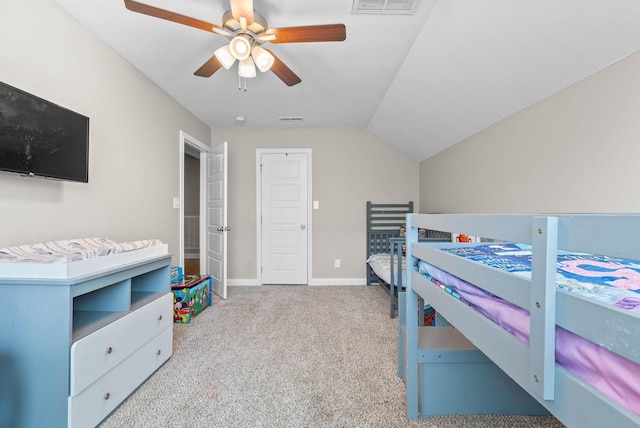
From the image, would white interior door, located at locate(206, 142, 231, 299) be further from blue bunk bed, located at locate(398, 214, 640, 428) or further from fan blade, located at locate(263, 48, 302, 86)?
blue bunk bed, located at locate(398, 214, 640, 428)

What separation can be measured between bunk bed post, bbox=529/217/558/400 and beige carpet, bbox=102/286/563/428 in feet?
3.23

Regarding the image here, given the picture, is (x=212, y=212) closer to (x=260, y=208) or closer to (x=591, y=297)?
(x=260, y=208)

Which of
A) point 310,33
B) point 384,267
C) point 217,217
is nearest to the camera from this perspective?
point 310,33

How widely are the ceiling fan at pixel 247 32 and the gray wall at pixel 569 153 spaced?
1398 mm

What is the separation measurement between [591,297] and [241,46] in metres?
1.81

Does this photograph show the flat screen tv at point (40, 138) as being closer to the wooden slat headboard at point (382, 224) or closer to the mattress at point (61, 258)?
the mattress at point (61, 258)

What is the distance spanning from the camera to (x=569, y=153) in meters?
1.60

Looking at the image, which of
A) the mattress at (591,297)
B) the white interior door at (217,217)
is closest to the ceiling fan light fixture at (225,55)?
the white interior door at (217,217)

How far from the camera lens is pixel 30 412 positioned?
114cm

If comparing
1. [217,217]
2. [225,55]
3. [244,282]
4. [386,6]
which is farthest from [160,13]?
[244,282]

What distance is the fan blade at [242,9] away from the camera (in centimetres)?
131

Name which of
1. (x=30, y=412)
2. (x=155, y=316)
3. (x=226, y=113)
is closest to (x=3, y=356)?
(x=30, y=412)

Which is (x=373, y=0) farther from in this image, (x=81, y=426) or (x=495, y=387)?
(x=81, y=426)

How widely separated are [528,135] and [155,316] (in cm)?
282
